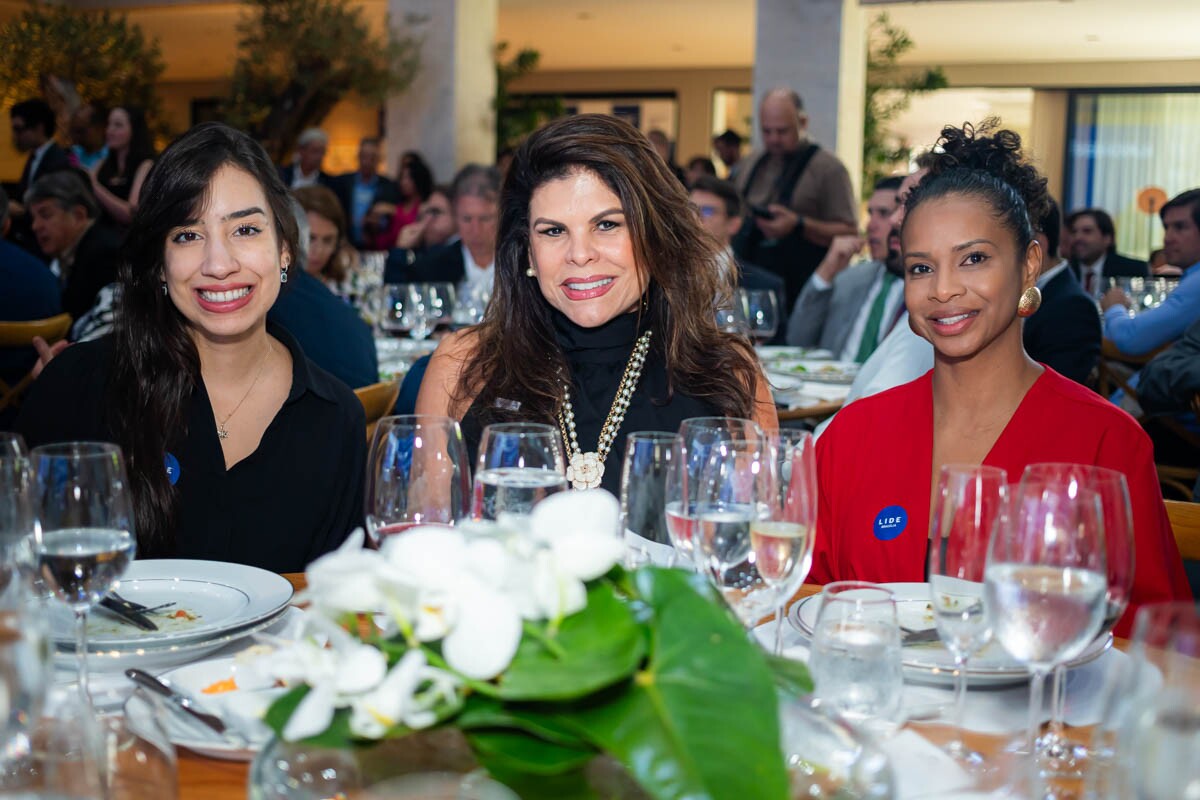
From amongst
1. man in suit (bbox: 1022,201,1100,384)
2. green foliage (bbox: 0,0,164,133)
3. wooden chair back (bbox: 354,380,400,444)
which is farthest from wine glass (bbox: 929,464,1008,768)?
green foliage (bbox: 0,0,164,133)

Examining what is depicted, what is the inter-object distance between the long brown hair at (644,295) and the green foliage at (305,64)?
6.85 metres

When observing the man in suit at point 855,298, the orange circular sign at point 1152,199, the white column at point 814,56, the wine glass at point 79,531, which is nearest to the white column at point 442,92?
the white column at point 814,56

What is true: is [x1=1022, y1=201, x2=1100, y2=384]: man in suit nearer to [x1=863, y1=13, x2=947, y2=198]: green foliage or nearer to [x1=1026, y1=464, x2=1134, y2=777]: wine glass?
[x1=1026, y1=464, x2=1134, y2=777]: wine glass

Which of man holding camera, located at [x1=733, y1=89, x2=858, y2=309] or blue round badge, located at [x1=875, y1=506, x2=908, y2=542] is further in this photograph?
man holding camera, located at [x1=733, y1=89, x2=858, y2=309]

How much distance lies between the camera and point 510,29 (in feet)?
47.8

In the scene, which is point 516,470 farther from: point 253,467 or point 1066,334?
point 1066,334

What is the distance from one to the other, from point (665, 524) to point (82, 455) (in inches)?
23.3

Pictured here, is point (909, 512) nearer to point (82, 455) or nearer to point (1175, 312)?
point (82, 455)

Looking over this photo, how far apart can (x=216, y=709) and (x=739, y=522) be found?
536 millimetres

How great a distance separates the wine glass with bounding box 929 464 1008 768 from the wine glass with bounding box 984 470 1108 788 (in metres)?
0.03

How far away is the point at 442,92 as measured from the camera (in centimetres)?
914

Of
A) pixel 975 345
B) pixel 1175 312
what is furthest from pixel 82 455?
pixel 1175 312

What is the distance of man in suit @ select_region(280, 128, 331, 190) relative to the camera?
29.9 ft

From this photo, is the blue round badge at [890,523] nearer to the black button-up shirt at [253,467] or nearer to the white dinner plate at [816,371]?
the black button-up shirt at [253,467]
